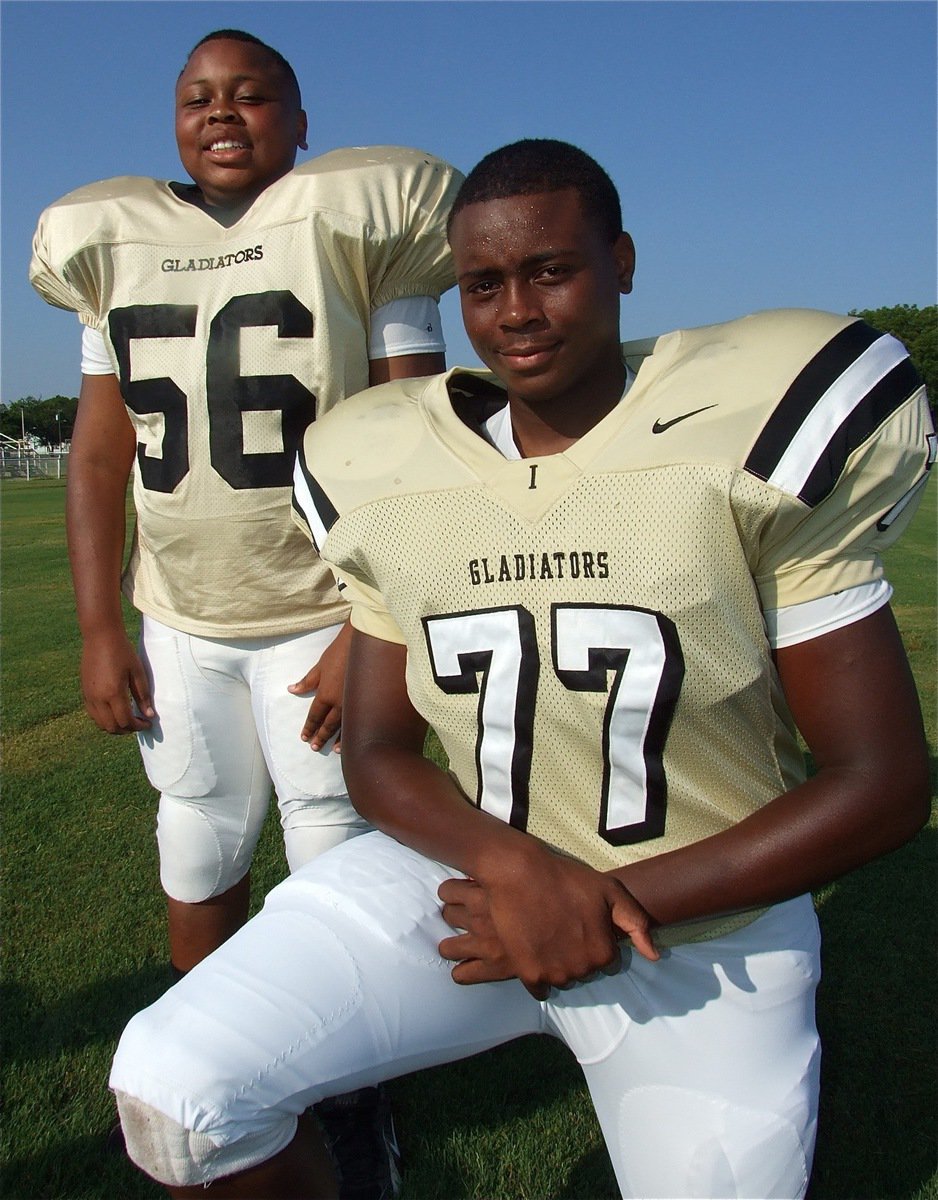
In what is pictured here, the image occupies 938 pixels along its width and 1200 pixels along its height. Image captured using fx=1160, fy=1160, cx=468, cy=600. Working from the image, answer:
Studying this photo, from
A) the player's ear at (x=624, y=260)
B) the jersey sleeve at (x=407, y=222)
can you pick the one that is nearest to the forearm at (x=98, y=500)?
the jersey sleeve at (x=407, y=222)

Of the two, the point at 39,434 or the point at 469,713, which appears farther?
the point at 39,434

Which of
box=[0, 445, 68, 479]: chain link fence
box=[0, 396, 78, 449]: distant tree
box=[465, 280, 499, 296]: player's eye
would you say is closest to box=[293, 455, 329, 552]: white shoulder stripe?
box=[465, 280, 499, 296]: player's eye

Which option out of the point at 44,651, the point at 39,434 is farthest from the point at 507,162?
the point at 39,434

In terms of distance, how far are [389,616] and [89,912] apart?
2130 millimetres

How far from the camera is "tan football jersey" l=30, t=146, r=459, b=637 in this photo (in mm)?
2355

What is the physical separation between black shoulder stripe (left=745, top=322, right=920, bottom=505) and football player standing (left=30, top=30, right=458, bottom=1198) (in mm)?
1007

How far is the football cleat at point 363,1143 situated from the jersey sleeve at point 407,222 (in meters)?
1.66

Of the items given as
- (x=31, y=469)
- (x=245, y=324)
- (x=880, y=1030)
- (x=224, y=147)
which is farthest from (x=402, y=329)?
(x=31, y=469)

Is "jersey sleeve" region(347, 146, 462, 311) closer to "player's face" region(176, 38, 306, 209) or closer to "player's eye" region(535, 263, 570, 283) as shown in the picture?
"player's face" region(176, 38, 306, 209)

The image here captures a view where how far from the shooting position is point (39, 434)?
85562 millimetres

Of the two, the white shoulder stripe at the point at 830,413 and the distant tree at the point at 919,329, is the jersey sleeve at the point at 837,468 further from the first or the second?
the distant tree at the point at 919,329

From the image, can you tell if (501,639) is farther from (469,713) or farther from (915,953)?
(915,953)

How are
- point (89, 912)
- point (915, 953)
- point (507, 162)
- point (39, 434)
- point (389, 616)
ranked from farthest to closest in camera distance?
point (39, 434)
point (89, 912)
point (915, 953)
point (389, 616)
point (507, 162)

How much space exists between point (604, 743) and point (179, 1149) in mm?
810
